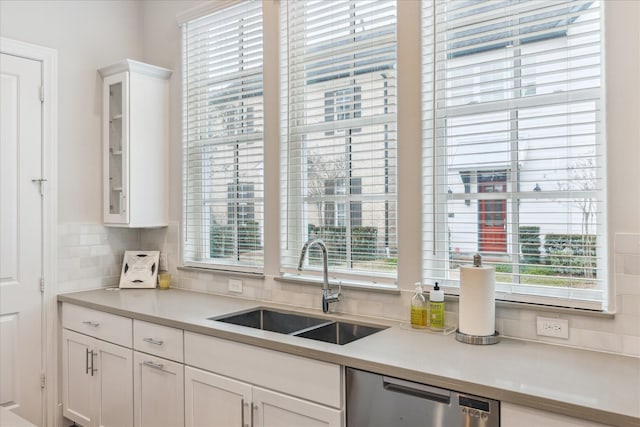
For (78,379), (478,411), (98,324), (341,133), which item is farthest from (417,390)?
(78,379)

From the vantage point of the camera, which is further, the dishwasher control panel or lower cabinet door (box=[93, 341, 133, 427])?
lower cabinet door (box=[93, 341, 133, 427])

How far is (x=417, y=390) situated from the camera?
166cm

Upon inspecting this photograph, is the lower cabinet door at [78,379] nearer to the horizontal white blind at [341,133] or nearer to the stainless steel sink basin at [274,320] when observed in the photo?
the stainless steel sink basin at [274,320]

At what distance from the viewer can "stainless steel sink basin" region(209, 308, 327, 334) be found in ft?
8.27

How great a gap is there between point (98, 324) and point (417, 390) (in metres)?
2.02

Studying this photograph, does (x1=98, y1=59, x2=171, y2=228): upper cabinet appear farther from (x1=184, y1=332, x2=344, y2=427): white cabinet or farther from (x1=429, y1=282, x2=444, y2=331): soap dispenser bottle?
(x1=429, y1=282, x2=444, y2=331): soap dispenser bottle

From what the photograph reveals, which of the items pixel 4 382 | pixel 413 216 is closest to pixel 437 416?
pixel 413 216

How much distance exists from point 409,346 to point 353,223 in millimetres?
821

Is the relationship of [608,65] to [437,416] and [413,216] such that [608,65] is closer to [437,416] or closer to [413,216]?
[413,216]

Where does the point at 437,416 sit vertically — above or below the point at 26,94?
below

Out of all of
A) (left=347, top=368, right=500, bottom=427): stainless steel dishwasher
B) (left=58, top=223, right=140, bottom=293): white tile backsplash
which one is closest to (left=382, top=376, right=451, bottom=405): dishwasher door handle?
(left=347, top=368, right=500, bottom=427): stainless steel dishwasher

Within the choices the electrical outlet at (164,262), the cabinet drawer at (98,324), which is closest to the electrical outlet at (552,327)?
the cabinet drawer at (98,324)

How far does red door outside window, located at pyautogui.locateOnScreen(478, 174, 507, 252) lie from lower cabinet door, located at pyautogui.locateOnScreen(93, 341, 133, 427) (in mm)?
1927

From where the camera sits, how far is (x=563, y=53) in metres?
1.95
